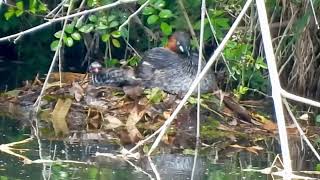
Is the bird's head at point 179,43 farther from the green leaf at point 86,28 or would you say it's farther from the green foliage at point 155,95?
the green leaf at point 86,28

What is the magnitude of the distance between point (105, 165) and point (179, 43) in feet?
8.95

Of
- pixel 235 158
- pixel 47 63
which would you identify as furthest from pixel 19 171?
pixel 47 63

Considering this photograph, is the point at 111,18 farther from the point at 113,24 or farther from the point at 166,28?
the point at 166,28

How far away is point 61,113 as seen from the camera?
6.66 meters

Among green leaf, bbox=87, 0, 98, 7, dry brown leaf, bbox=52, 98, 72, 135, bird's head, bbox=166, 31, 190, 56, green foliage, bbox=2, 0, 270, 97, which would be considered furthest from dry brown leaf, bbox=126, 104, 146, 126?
bird's head, bbox=166, 31, 190, 56

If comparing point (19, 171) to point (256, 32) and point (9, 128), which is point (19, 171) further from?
point (256, 32)

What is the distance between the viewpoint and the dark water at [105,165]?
15.4 ft

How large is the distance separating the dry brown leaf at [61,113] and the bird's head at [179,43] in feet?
3.72

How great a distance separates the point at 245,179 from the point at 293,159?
2.36 ft

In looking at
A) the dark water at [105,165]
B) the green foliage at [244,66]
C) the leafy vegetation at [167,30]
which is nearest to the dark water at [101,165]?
the dark water at [105,165]

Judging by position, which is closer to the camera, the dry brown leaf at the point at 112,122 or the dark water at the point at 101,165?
the dark water at the point at 101,165

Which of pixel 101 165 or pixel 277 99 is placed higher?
pixel 277 99

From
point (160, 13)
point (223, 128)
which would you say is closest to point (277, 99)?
point (223, 128)

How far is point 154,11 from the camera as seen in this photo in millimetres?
6660
